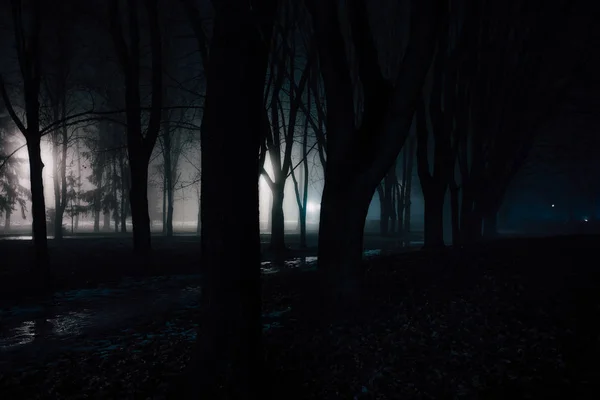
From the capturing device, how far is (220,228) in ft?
14.1

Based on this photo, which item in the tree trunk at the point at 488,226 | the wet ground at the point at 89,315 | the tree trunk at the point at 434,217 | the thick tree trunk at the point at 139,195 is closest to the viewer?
the wet ground at the point at 89,315

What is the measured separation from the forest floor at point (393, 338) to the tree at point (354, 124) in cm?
90

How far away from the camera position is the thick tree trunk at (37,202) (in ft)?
33.7

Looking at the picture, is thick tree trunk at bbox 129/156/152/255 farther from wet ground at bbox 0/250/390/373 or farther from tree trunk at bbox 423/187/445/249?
tree trunk at bbox 423/187/445/249

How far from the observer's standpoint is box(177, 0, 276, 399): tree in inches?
170

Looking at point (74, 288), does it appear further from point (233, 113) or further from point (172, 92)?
point (172, 92)

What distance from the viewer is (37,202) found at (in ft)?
33.6

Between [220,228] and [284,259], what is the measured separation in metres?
12.6

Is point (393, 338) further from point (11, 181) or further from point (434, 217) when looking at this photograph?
point (11, 181)

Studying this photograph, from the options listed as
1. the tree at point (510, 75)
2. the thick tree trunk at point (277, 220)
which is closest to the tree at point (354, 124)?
the tree at point (510, 75)

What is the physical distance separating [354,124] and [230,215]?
2.89 meters

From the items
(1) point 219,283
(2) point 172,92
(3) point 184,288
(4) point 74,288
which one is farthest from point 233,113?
(2) point 172,92

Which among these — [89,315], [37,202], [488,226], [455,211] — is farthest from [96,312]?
[488,226]

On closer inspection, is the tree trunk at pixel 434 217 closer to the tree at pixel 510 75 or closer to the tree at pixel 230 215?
the tree at pixel 510 75
